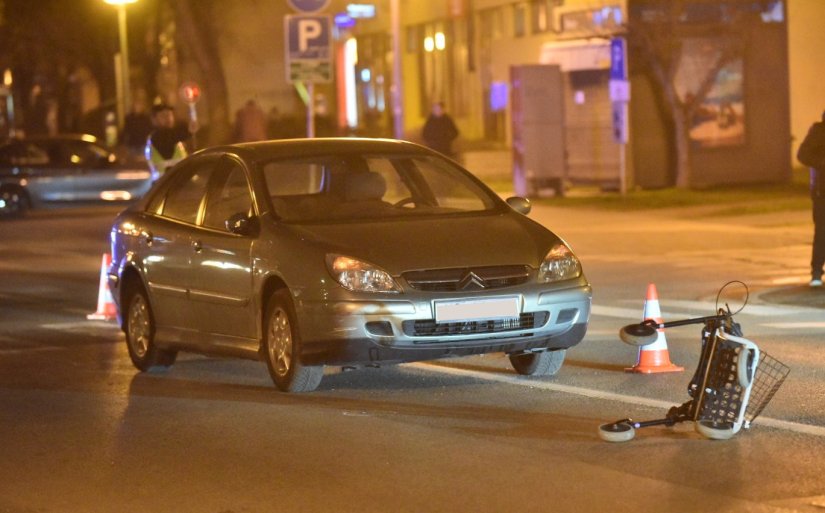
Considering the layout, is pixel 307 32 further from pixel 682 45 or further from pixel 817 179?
pixel 682 45

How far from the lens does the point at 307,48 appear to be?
21.2 metres

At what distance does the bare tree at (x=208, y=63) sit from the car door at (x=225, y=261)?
30.8 m

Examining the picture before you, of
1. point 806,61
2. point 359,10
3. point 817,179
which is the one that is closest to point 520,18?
point 359,10

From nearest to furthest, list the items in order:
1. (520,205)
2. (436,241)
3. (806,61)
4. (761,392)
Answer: (761,392), (436,241), (520,205), (806,61)

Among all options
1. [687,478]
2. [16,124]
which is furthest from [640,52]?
[16,124]

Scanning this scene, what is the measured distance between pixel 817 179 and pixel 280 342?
7.08 metres

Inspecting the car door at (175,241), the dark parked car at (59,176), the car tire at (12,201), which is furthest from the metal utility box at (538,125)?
the car door at (175,241)

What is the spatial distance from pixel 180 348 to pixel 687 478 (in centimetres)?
467

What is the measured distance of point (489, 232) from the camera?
10156 millimetres

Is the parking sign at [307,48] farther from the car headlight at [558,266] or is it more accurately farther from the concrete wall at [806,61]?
the concrete wall at [806,61]

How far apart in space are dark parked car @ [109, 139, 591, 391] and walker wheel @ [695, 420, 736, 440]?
6.12 feet

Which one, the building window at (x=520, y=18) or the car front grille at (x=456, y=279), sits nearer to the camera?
the car front grille at (x=456, y=279)

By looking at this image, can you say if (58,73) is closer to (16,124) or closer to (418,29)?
(16,124)

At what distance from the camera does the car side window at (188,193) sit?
1141 cm
